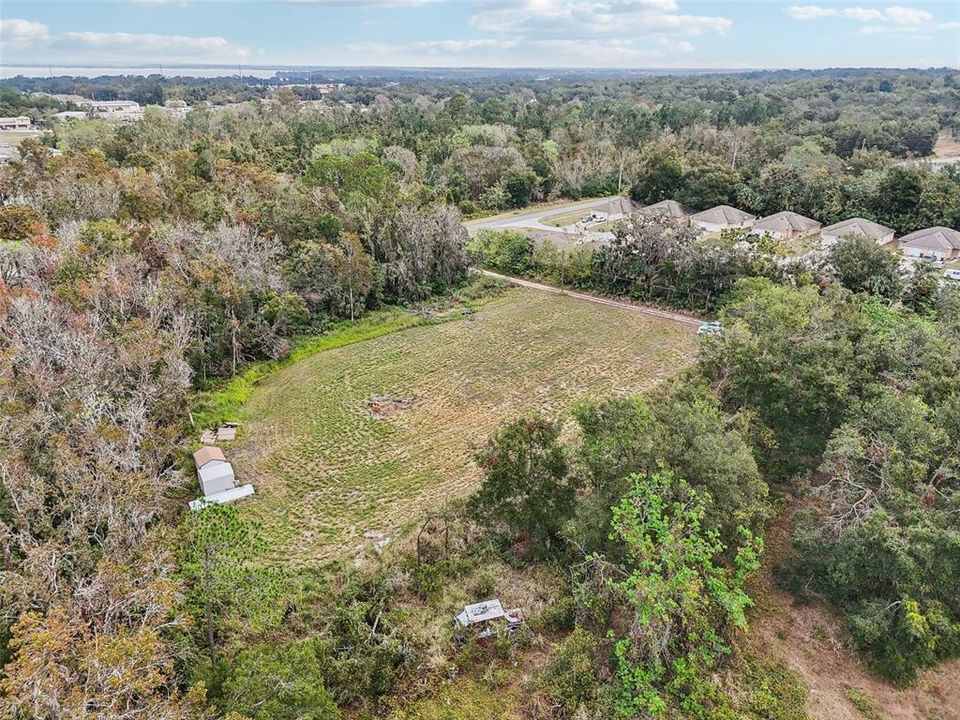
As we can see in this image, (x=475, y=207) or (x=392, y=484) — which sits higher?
(x=475, y=207)

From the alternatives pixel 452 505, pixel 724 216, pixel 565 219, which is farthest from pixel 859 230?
pixel 452 505

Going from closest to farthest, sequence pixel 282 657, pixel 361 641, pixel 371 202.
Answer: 1. pixel 282 657
2. pixel 361 641
3. pixel 371 202

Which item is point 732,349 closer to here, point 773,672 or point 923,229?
point 773,672

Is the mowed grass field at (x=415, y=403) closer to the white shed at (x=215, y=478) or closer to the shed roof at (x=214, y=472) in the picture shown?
the white shed at (x=215, y=478)

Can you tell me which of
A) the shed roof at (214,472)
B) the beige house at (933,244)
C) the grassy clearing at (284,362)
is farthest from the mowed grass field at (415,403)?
the beige house at (933,244)

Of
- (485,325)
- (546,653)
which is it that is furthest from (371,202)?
(546,653)

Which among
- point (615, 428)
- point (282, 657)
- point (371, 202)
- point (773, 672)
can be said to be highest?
point (371, 202)

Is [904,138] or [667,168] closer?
[667,168]

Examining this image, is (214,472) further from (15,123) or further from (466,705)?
(15,123)
